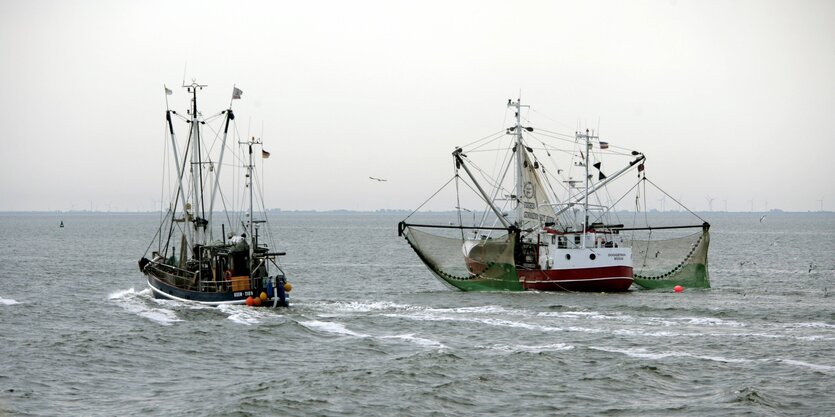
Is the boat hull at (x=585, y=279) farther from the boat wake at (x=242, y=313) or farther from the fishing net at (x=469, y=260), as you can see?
the boat wake at (x=242, y=313)

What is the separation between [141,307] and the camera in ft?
180

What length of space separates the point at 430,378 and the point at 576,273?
3012cm

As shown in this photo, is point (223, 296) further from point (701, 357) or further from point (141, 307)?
point (701, 357)

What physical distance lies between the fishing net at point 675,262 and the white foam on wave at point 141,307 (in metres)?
32.1

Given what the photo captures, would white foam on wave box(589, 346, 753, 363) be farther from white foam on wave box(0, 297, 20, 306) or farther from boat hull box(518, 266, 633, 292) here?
white foam on wave box(0, 297, 20, 306)

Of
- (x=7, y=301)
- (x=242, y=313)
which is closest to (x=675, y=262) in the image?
(x=242, y=313)

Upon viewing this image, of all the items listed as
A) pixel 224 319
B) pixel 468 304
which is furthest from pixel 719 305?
pixel 224 319

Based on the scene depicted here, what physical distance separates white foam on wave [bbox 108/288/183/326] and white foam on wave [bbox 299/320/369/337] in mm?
7353

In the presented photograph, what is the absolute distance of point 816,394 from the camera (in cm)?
2992

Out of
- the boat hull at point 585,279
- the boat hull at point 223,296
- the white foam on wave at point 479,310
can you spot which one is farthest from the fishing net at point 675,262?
the boat hull at point 223,296

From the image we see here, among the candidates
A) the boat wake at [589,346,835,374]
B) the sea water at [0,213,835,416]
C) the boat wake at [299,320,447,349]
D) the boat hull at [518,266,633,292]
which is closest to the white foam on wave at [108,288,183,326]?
the sea water at [0,213,835,416]

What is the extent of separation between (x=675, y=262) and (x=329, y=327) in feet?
101

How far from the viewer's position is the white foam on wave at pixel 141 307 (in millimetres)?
48562

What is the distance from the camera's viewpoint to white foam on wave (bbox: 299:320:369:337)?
43406 millimetres
